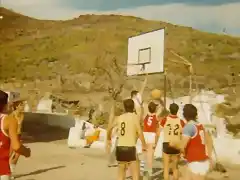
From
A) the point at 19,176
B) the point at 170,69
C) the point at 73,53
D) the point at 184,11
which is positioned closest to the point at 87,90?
the point at 73,53

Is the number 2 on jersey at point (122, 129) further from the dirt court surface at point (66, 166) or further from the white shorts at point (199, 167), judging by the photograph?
the dirt court surface at point (66, 166)

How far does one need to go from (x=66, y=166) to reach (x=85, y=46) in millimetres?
1810

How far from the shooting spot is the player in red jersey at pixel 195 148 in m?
2.80

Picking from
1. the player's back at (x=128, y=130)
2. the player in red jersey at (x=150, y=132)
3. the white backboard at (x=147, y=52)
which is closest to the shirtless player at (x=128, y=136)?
the player's back at (x=128, y=130)

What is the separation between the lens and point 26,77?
6574mm

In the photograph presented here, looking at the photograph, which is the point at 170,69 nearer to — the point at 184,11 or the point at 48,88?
the point at 184,11

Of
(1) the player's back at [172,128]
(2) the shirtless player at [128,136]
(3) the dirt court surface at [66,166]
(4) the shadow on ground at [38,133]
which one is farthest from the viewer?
(4) the shadow on ground at [38,133]

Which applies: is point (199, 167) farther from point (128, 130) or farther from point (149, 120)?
point (149, 120)

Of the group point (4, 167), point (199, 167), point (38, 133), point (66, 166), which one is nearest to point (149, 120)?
point (66, 166)

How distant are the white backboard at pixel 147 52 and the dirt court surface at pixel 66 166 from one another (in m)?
1.16

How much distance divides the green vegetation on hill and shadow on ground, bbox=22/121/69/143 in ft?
2.48

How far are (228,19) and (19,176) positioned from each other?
2.78 meters

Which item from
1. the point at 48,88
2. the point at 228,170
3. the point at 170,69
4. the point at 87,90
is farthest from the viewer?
the point at 87,90

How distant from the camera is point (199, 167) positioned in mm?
2826
